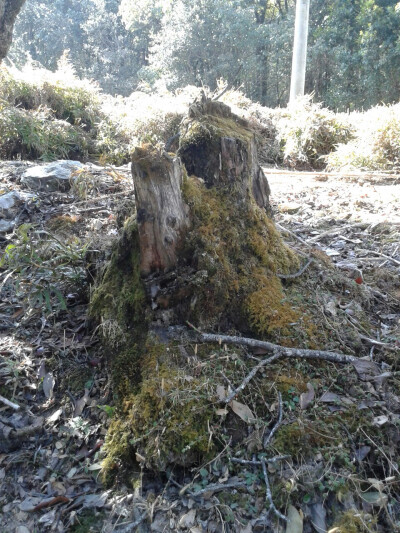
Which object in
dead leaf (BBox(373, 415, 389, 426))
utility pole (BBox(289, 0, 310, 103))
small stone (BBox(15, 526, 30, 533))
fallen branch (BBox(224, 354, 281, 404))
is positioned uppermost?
utility pole (BBox(289, 0, 310, 103))

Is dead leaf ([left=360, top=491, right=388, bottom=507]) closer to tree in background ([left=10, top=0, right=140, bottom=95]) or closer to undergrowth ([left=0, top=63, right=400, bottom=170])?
undergrowth ([left=0, top=63, right=400, bottom=170])

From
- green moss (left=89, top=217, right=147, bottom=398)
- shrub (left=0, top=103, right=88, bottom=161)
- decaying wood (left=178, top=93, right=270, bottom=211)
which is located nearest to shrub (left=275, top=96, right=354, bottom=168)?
shrub (left=0, top=103, right=88, bottom=161)

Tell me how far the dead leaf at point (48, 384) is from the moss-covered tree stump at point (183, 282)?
0.35 meters

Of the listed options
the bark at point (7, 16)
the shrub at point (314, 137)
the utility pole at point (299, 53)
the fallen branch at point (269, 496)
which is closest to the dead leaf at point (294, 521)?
the fallen branch at point (269, 496)

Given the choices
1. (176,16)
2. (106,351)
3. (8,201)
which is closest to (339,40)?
(176,16)

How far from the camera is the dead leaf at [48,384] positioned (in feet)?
7.10

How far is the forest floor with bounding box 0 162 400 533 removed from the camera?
162 centimetres

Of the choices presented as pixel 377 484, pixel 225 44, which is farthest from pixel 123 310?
pixel 225 44

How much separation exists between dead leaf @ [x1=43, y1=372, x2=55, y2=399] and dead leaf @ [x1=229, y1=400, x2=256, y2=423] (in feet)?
3.12

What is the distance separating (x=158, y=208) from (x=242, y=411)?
1.03 m

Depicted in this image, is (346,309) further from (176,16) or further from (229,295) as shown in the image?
(176,16)

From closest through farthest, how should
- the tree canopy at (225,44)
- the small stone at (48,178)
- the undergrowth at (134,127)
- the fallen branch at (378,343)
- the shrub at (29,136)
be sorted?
the fallen branch at (378,343) < the small stone at (48,178) < the shrub at (29,136) < the undergrowth at (134,127) < the tree canopy at (225,44)

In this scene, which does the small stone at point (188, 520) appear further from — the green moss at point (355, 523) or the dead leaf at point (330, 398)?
the dead leaf at point (330, 398)

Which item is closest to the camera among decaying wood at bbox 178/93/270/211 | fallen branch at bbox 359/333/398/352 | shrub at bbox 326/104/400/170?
fallen branch at bbox 359/333/398/352
